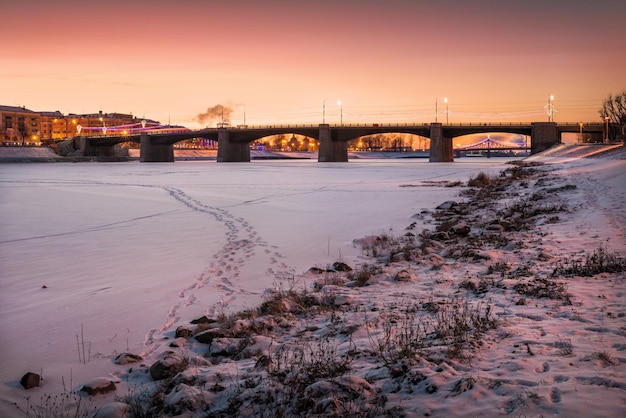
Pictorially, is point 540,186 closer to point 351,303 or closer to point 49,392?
point 351,303

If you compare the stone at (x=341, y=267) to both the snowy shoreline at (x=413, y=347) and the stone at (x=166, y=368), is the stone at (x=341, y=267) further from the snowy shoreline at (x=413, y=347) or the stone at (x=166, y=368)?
the stone at (x=166, y=368)

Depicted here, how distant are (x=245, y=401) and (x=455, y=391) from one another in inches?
73.2

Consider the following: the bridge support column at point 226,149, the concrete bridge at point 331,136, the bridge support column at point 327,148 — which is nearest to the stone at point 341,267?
the concrete bridge at point 331,136

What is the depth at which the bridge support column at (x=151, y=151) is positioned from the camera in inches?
5561

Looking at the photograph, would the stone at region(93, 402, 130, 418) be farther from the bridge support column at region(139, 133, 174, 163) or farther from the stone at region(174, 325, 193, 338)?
the bridge support column at region(139, 133, 174, 163)

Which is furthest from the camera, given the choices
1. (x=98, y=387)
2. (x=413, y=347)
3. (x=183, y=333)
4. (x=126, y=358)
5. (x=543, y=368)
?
(x=183, y=333)

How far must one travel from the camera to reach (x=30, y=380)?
5.40m

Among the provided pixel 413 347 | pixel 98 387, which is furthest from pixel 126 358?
pixel 413 347

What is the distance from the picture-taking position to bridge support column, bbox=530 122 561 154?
344ft

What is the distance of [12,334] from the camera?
6.91m

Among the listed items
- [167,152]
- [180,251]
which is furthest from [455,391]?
[167,152]

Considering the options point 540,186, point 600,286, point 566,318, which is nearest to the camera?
point 566,318

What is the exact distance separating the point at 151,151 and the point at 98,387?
144218 millimetres

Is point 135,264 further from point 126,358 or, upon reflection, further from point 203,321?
point 126,358
